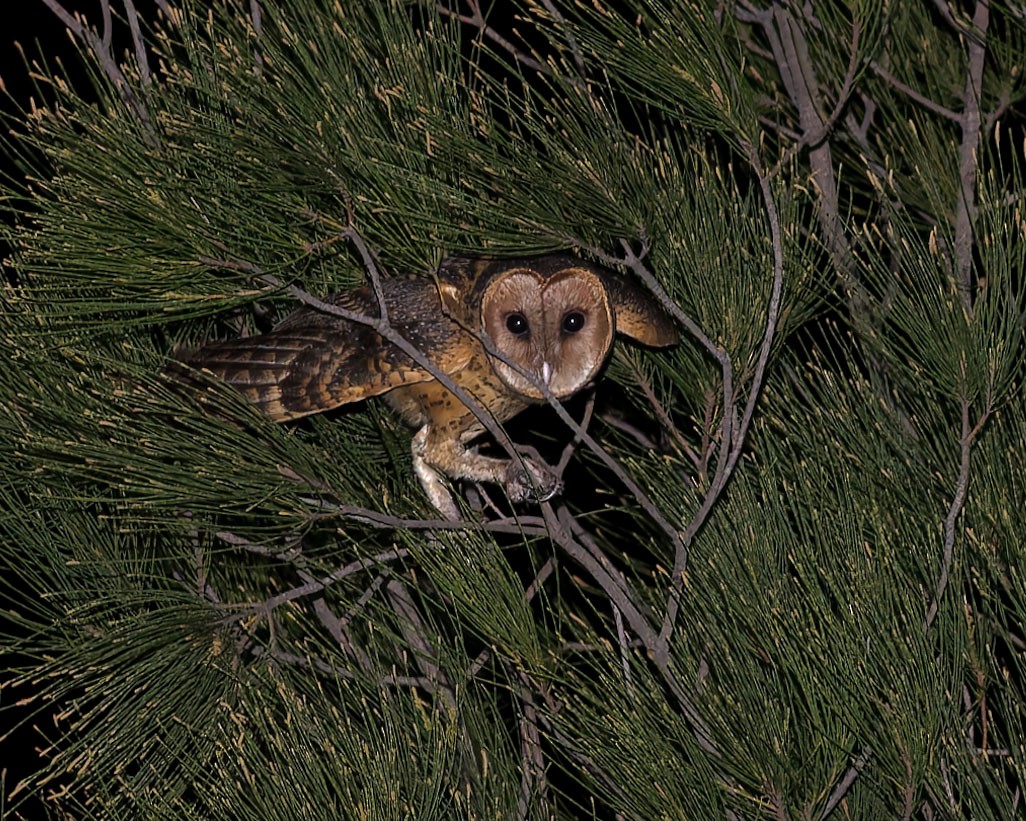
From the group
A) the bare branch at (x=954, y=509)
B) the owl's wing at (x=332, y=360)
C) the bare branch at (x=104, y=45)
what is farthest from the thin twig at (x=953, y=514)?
the bare branch at (x=104, y=45)

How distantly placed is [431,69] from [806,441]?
54 centimetres

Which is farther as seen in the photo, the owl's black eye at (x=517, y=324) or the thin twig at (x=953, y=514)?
the owl's black eye at (x=517, y=324)

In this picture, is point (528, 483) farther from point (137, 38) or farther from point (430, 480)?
point (137, 38)

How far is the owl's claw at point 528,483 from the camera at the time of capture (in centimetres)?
165

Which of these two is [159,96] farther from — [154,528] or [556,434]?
[556,434]

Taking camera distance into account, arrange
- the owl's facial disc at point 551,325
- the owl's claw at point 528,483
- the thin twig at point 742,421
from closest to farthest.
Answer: the thin twig at point 742,421, the owl's facial disc at point 551,325, the owl's claw at point 528,483

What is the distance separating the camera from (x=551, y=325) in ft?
5.07

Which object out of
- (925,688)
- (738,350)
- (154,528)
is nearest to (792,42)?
(738,350)

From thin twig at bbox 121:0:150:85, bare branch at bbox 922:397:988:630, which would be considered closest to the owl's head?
bare branch at bbox 922:397:988:630

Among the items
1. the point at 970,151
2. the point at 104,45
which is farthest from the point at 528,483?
the point at 104,45

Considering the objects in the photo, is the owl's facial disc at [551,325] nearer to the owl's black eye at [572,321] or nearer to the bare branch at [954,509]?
the owl's black eye at [572,321]

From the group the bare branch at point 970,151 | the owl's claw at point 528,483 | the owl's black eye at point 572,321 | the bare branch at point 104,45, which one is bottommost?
Answer: the owl's claw at point 528,483

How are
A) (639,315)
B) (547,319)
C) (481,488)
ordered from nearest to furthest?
(547,319)
(639,315)
(481,488)

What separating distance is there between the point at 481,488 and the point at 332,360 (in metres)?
0.26
